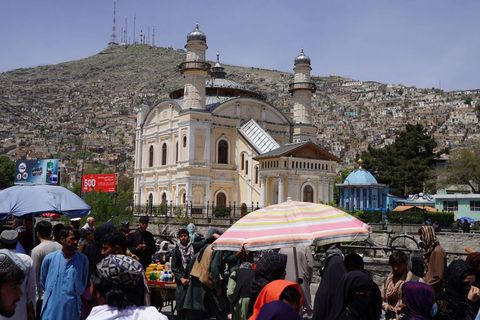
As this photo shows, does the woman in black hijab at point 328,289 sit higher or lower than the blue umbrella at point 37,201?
lower

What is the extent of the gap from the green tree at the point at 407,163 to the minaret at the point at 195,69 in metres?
18.9

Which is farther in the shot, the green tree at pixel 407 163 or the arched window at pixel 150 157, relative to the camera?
the green tree at pixel 407 163

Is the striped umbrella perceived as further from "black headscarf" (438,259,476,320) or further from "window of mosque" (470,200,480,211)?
"window of mosque" (470,200,480,211)

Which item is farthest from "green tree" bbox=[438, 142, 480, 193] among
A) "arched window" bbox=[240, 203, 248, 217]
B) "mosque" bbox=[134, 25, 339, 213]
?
"arched window" bbox=[240, 203, 248, 217]

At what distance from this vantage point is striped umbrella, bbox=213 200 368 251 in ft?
23.7

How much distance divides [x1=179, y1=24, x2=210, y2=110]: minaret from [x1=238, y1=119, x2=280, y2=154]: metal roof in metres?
4.28

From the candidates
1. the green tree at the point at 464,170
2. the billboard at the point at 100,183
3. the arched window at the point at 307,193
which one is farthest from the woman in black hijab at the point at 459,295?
the billboard at the point at 100,183

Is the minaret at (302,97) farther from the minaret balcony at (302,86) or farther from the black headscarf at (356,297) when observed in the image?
the black headscarf at (356,297)

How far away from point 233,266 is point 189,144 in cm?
3381

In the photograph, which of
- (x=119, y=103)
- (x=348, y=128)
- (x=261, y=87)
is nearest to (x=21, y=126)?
(x=119, y=103)

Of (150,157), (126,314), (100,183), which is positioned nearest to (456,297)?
(126,314)

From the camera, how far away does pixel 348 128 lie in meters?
135

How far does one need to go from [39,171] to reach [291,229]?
37.3m

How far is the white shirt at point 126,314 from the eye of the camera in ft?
11.6
